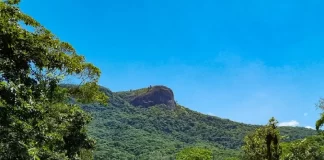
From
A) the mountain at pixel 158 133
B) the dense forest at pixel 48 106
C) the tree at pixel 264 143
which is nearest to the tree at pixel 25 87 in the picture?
the dense forest at pixel 48 106

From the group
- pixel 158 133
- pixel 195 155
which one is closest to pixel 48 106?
pixel 195 155

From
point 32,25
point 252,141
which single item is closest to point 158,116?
point 252,141

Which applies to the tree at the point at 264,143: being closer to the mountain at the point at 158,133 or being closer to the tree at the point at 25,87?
the tree at the point at 25,87

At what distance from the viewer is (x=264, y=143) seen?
26938 millimetres

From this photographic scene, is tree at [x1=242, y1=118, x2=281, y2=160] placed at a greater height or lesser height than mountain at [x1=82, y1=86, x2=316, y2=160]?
lesser

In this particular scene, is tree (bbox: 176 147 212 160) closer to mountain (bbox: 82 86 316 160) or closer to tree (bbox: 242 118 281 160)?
tree (bbox: 242 118 281 160)

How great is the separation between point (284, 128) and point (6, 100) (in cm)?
16549

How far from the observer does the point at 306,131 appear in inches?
6289

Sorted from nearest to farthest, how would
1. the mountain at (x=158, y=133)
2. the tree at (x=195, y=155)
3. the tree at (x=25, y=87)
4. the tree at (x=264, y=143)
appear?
the tree at (x=25, y=87) < the tree at (x=264, y=143) < the tree at (x=195, y=155) < the mountain at (x=158, y=133)

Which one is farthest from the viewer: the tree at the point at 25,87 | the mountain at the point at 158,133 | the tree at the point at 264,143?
the mountain at the point at 158,133

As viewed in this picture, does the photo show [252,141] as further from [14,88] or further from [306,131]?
[306,131]

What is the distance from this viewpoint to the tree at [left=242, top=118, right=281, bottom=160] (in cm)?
2227

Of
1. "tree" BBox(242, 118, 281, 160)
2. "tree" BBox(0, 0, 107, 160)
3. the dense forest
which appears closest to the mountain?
the dense forest

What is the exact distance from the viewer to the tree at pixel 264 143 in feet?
73.0
